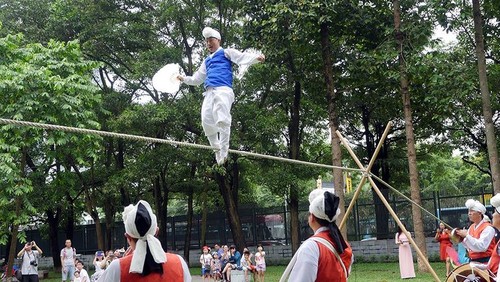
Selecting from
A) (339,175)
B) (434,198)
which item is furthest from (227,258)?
(434,198)

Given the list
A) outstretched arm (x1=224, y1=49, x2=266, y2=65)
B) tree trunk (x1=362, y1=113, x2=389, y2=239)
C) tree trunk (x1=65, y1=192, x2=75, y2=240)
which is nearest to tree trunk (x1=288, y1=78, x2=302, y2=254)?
tree trunk (x1=362, y1=113, x2=389, y2=239)

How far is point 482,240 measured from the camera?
6742mm

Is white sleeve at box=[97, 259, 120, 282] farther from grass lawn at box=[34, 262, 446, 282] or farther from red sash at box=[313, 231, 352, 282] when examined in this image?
grass lawn at box=[34, 262, 446, 282]

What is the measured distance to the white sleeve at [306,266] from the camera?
3.71m

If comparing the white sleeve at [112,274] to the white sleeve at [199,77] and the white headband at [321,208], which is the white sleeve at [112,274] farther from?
the white sleeve at [199,77]

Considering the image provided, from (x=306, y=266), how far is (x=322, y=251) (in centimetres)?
16

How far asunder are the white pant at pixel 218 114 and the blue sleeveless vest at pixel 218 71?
6 centimetres

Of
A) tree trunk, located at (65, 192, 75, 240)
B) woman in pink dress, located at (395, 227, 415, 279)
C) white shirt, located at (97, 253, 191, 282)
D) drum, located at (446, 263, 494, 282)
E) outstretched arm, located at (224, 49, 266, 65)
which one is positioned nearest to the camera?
white shirt, located at (97, 253, 191, 282)

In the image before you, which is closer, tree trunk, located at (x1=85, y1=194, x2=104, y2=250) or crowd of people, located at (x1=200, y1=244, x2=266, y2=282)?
crowd of people, located at (x1=200, y1=244, x2=266, y2=282)

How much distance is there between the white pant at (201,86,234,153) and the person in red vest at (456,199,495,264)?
268cm

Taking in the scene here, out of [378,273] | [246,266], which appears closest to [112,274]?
[246,266]

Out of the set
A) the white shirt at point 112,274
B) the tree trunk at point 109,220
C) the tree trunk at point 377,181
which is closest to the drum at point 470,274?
the white shirt at point 112,274

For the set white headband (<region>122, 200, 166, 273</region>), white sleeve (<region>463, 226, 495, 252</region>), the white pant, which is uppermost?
the white pant

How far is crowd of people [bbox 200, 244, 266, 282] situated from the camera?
16547 mm
